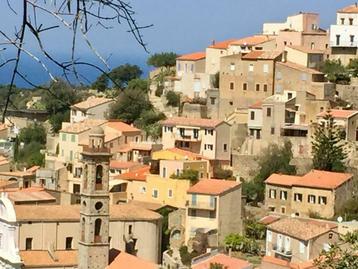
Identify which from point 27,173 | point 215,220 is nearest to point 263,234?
point 215,220

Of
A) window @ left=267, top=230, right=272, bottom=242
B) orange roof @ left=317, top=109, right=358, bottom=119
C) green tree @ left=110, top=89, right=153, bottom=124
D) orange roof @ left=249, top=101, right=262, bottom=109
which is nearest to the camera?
window @ left=267, top=230, right=272, bottom=242

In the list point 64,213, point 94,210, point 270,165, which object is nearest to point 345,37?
point 270,165

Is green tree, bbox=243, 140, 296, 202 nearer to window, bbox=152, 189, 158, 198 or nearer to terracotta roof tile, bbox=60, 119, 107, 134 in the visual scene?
window, bbox=152, 189, 158, 198

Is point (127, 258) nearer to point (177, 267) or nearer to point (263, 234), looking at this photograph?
point (177, 267)

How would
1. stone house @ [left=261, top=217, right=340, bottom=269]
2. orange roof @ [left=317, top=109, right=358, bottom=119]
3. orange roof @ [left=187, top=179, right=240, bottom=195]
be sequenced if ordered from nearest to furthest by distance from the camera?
stone house @ [left=261, top=217, right=340, bottom=269]
orange roof @ [left=187, top=179, right=240, bottom=195]
orange roof @ [left=317, top=109, right=358, bottom=119]

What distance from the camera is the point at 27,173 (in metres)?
35.0

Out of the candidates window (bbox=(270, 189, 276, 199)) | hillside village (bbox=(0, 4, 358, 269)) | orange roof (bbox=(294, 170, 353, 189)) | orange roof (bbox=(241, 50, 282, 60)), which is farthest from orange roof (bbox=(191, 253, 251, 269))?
orange roof (bbox=(241, 50, 282, 60))

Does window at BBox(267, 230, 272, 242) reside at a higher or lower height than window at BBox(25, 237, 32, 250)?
higher

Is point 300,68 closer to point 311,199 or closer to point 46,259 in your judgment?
point 311,199

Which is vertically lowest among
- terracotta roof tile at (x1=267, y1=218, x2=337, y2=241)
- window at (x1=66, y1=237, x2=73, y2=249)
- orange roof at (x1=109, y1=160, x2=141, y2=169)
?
window at (x1=66, y1=237, x2=73, y2=249)

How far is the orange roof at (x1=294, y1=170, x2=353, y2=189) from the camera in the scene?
95.3ft

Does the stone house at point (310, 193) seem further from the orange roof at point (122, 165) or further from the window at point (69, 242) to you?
the window at point (69, 242)

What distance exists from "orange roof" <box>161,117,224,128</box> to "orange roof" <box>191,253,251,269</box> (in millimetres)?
9756

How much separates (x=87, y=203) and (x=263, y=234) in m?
4.74
